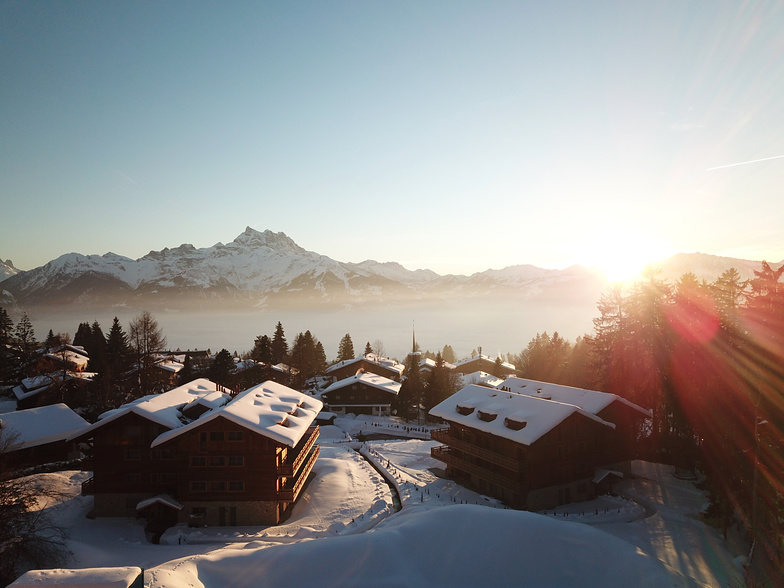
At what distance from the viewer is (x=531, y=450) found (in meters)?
30.6

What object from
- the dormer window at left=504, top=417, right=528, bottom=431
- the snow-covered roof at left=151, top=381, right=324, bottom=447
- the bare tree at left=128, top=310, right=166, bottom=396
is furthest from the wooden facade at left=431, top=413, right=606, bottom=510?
the bare tree at left=128, top=310, right=166, bottom=396

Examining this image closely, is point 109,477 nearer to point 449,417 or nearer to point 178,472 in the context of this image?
point 178,472

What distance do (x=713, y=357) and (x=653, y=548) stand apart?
14.6 m

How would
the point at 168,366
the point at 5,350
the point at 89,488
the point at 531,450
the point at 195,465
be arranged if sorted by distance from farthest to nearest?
the point at 168,366 → the point at 5,350 → the point at 531,450 → the point at 89,488 → the point at 195,465

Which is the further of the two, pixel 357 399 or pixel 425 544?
pixel 357 399

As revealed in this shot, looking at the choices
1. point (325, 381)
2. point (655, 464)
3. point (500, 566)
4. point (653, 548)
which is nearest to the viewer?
point (500, 566)

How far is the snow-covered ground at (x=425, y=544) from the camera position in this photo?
715 inches

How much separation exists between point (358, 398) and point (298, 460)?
1607 inches

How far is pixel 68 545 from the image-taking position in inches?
885

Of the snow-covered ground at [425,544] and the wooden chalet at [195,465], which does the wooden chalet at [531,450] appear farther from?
the wooden chalet at [195,465]

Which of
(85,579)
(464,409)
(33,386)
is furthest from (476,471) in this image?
(33,386)

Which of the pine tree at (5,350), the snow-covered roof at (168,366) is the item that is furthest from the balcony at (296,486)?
the pine tree at (5,350)

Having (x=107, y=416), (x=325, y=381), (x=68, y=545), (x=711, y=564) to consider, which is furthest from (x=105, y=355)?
(x=711, y=564)

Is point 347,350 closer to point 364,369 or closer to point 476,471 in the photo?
point 364,369
